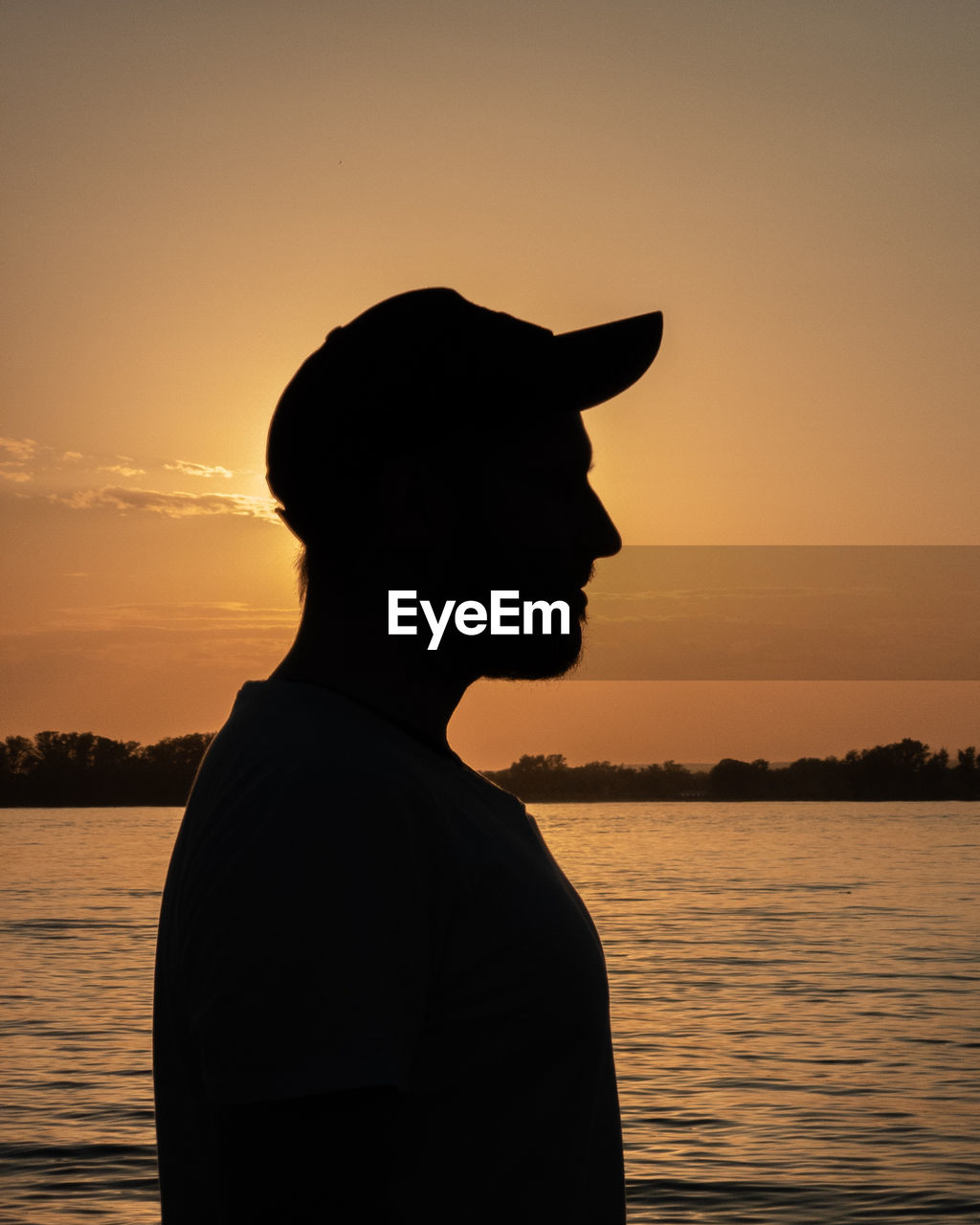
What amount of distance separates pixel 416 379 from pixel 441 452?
9cm

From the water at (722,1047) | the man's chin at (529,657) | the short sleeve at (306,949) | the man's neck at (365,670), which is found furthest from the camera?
the water at (722,1047)

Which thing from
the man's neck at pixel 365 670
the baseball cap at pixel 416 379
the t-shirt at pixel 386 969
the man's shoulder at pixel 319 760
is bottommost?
the t-shirt at pixel 386 969

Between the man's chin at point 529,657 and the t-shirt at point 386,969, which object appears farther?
the man's chin at point 529,657

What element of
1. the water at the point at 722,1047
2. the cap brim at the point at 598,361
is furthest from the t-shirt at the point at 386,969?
the water at the point at 722,1047

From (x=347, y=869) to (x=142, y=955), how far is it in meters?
31.6

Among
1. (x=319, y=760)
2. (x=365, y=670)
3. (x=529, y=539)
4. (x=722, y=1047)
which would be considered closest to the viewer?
(x=319, y=760)

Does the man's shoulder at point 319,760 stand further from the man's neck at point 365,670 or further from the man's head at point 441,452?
the man's head at point 441,452

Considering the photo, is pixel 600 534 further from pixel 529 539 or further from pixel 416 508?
pixel 416 508

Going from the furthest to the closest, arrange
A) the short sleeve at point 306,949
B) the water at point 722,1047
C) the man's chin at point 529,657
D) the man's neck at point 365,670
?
the water at point 722,1047, the man's chin at point 529,657, the man's neck at point 365,670, the short sleeve at point 306,949

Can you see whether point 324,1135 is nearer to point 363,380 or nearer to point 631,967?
point 363,380

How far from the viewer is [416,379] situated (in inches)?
62.4

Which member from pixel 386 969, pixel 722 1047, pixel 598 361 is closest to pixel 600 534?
pixel 598 361

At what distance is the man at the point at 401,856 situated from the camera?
3.93ft

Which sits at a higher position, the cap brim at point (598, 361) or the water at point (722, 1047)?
the cap brim at point (598, 361)
